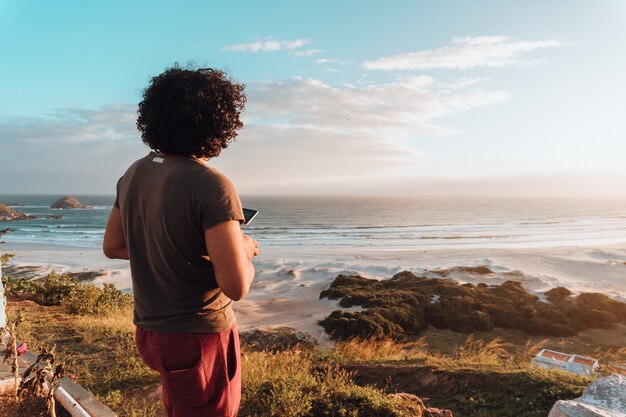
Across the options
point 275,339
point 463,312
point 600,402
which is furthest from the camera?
point 463,312

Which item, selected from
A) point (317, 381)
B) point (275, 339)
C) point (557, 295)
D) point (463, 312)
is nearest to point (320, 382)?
point (317, 381)

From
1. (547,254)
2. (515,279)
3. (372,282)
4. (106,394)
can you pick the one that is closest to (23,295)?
(106,394)

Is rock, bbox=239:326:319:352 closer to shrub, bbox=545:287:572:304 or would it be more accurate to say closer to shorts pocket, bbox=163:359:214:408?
shorts pocket, bbox=163:359:214:408

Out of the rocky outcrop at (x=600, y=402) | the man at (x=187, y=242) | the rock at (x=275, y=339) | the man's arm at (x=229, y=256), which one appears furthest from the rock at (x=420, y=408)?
the rock at (x=275, y=339)

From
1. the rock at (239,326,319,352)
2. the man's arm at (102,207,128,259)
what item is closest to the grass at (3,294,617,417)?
the man's arm at (102,207,128,259)

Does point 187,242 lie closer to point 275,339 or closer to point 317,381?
point 317,381

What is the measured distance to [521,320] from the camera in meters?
16.4

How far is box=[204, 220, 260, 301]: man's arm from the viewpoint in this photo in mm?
1462

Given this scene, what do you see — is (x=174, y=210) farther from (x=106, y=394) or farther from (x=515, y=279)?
(x=515, y=279)

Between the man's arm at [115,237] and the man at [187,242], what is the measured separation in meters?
0.11

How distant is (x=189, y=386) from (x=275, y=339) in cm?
979

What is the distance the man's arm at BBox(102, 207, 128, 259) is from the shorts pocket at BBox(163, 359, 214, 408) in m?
0.58

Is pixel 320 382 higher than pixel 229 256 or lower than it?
lower

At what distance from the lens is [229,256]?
1.47 metres
